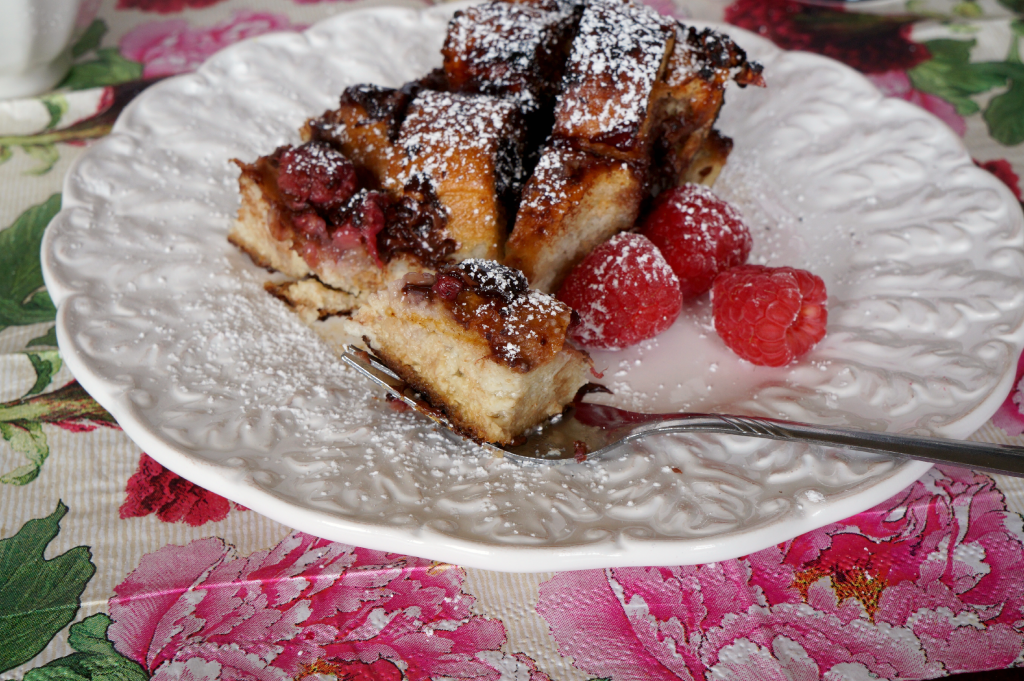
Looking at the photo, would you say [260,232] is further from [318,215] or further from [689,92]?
[689,92]

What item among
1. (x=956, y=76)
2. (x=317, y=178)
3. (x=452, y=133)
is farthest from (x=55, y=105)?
(x=956, y=76)

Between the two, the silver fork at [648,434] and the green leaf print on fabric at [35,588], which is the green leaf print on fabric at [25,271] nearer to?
the green leaf print on fabric at [35,588]

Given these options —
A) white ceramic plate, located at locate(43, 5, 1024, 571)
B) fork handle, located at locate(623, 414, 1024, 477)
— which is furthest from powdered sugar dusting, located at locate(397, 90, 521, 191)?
fork handle, located at locate(623, 414, 1024, 477)

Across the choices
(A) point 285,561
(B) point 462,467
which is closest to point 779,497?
(B) point 462,467

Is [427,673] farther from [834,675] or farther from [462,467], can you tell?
[834,675]

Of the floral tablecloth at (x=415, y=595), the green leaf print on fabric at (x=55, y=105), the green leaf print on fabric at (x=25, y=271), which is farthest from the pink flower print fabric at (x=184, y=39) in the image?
the floral tablecloth at (x=415, y=595)
